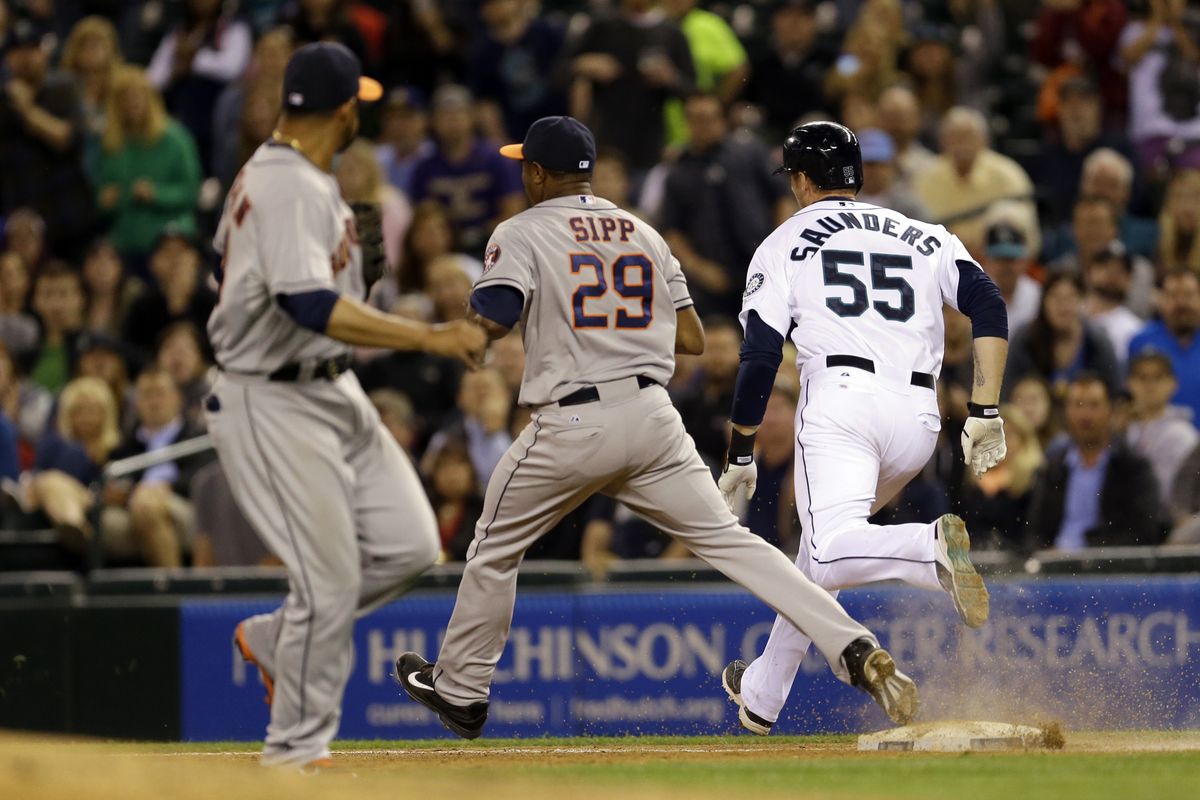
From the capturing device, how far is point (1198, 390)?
39.5 ft

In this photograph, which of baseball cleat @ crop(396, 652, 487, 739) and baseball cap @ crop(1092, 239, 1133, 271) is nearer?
baseball cleat @ crop(396, 652, 487, 739)

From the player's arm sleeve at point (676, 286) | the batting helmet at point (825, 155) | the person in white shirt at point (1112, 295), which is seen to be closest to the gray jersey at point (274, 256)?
the player's arm sleeve at point (676, 286)

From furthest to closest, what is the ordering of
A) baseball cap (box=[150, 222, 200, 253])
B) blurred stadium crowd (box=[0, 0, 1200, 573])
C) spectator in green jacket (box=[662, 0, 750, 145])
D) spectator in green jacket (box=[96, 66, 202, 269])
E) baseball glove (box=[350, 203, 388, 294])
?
1. spectator in green jacket (box=[96, 66, 202, 269])
2. spectator in green jacket (box=[662, 0, 750, 145])
3. baseball cap (box=[150, 222, 200, 253])
4. blurred stadium crowd (box=[0, 0, 1200, 573])
5. baseball glove (box=[350, 203, 388, 294])

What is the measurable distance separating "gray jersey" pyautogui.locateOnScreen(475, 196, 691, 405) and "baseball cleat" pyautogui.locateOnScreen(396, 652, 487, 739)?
3.94 feet

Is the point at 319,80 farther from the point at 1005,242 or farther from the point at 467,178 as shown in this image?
the point at 467,178

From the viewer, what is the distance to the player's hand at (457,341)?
645cm

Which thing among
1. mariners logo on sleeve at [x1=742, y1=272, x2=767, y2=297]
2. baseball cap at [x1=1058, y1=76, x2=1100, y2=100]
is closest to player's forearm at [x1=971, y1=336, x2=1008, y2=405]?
mariners logo on sleeve at [x1=742, y1=272, x2=767, y2=297]

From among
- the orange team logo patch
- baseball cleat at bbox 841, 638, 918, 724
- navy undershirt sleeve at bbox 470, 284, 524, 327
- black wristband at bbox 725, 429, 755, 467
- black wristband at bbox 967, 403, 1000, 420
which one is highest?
the orange team logo patch

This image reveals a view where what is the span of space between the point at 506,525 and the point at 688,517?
692mm

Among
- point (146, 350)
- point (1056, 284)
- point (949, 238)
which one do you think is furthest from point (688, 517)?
point (146, 350)

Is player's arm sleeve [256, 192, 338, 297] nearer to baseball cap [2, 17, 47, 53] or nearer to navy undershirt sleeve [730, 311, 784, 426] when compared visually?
navy undershirt sleeve [730, 311, 784, 426]

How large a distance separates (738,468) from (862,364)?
0.70m

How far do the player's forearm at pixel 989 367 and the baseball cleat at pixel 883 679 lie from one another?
1179mm

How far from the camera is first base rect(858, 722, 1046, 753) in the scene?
8.04 meters
